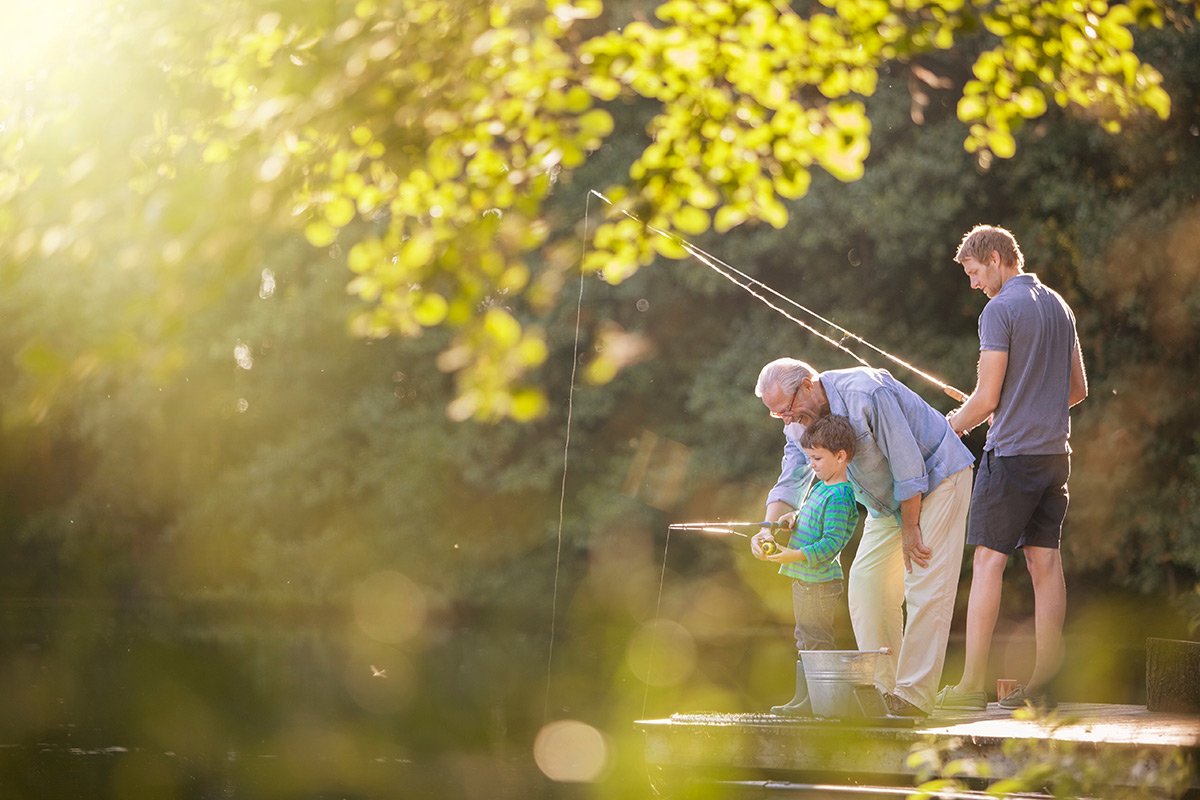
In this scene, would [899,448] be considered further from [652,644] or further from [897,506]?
[652,644]

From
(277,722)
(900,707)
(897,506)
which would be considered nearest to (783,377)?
(897,506)

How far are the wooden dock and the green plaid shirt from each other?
2.23 ft

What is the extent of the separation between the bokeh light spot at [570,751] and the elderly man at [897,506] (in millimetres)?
2574

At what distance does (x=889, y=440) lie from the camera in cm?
620

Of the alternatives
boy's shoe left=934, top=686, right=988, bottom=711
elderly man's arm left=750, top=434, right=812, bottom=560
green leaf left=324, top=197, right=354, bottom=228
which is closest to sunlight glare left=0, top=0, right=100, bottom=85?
green leaf left=324, top=197, right=354, bottom=228

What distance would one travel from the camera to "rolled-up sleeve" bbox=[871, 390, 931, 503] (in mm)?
6172

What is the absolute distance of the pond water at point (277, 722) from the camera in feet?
27.6

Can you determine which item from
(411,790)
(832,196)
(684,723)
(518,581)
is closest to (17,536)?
(518,581)

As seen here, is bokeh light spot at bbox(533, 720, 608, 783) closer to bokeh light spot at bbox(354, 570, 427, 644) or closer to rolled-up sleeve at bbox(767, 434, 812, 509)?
rolled-up sleeve at bbox(767, 434, 812, 509)

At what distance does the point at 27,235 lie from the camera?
3074 millimetres

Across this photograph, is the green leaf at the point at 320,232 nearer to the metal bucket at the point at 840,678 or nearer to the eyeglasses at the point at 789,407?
the eyeglasses at the point at 789,407

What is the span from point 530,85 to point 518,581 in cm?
1816

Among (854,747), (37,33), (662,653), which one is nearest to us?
(37,33)

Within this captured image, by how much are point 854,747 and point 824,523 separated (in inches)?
36.5
